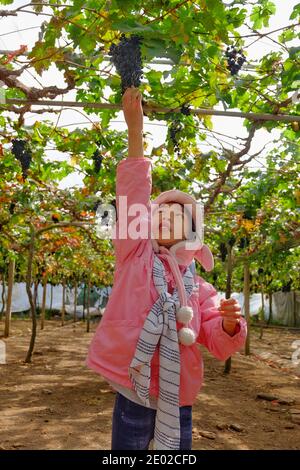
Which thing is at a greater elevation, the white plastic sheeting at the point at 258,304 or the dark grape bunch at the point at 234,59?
the dark grape bunch at the point at 234,59

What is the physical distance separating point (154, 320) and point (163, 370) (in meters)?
0.21

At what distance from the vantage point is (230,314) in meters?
2.31

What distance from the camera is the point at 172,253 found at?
8.16 ft

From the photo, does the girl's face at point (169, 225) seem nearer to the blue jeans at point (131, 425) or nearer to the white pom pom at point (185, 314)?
the white pom pom at point (185, 314)

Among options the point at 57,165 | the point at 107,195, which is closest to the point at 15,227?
the point at 107,195

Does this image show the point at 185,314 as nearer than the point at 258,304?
Yes

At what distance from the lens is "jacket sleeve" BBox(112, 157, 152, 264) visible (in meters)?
2.41

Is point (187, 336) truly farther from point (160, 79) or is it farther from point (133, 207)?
point (160, 79)

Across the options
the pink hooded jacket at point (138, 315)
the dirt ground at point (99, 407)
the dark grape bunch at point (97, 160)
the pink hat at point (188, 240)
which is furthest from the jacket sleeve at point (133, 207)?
the dark grape bunch at point (97, 160)

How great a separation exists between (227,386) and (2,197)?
207 inches

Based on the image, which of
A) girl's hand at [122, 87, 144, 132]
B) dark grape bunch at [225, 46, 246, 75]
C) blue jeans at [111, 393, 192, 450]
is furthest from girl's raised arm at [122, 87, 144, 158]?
dark grape bunch at [225, 46, 246, 75]

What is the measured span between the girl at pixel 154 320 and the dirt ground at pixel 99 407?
2.94 m

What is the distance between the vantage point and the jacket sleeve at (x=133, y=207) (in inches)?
95.0

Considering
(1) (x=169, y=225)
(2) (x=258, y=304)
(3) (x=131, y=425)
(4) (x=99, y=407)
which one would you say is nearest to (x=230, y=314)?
(1) (x=169, y=225)
